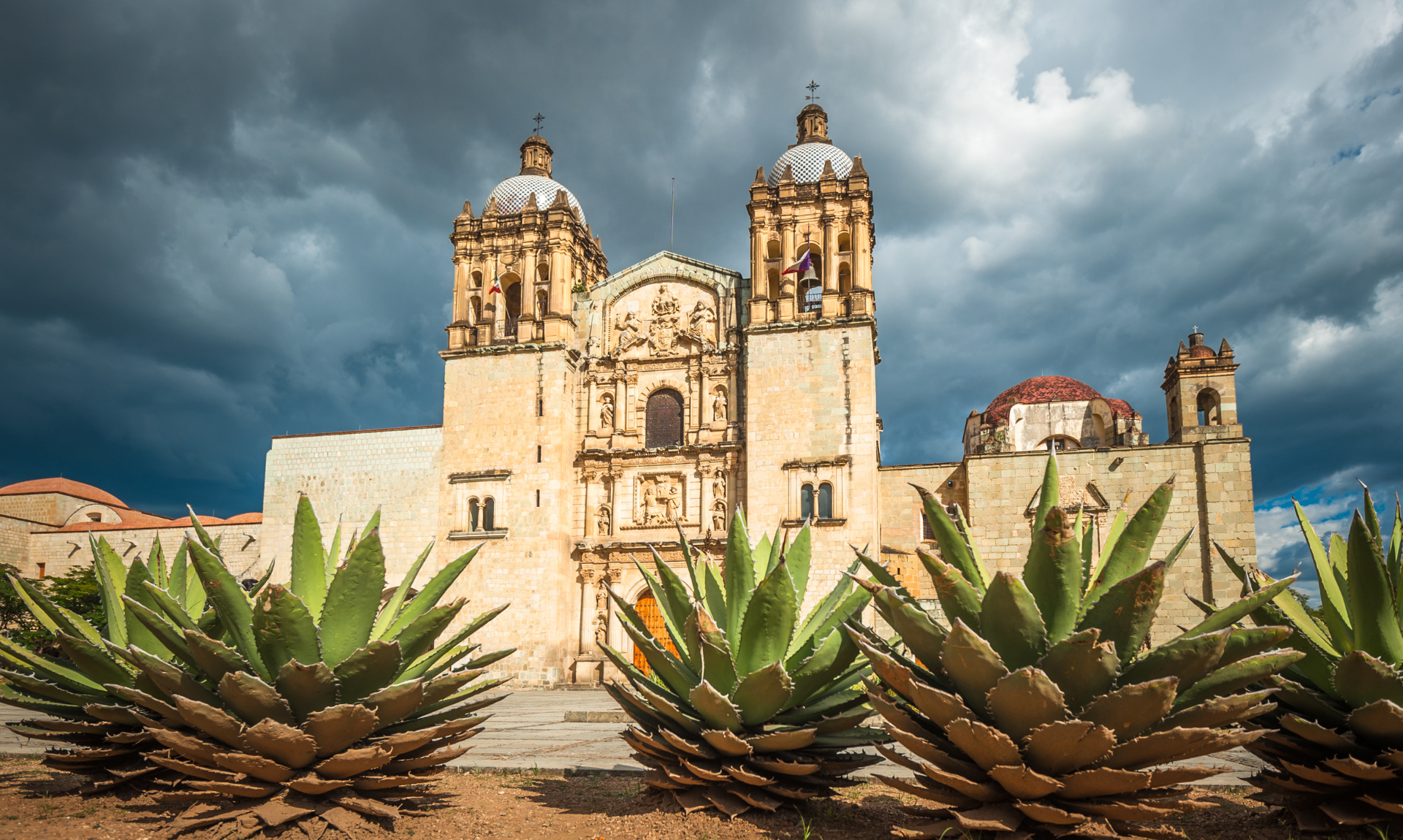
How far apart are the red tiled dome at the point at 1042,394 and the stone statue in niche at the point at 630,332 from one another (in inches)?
388

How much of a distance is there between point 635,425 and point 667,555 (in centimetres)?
353

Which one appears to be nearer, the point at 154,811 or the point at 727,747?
the point at 727,747

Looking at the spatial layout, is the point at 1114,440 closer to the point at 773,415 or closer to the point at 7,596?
the point at 773,415

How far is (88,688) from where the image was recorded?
3836 millimetres

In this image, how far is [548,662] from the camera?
20.1m

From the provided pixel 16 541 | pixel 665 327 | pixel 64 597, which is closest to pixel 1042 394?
pixel 665 327

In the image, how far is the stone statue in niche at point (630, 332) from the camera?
73.4ft

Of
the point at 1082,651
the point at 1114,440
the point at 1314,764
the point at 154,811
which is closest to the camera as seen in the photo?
the point at 1082,651

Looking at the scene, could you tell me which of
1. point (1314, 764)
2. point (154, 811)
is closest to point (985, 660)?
point (1314, 764)

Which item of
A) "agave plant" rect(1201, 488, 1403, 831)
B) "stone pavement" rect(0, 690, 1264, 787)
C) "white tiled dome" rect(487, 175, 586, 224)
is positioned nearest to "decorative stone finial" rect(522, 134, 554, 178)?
"white tiled dome" rect(487, 175, 586, 224)

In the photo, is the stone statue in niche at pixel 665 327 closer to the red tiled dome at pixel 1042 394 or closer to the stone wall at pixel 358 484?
the stone wall at pixel 358 484

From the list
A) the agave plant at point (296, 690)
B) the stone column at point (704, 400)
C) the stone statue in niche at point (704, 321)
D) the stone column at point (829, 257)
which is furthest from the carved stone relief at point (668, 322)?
A: the agave plant at point (296, 690)

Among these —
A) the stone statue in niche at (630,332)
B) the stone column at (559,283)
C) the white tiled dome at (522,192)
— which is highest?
the white tiled dome at (522,192)

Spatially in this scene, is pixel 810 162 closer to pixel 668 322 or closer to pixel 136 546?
pixel 668 322
